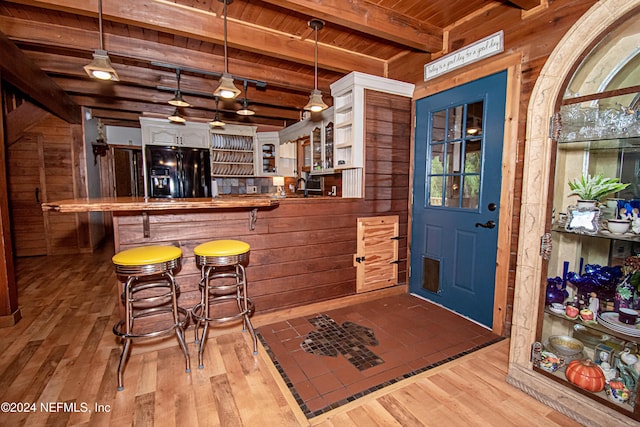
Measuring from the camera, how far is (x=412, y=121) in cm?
326

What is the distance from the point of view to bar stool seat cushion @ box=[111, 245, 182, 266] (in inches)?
70.1

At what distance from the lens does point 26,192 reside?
16.2 feet

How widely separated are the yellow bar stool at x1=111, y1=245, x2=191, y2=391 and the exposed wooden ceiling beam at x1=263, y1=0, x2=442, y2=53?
6.33 feet

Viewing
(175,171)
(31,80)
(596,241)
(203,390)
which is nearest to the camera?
(596,241)

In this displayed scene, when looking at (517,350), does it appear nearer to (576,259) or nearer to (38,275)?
(576,259)

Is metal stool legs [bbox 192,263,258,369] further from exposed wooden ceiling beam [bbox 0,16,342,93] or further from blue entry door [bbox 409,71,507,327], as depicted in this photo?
exposed wooden ceiling beam [bbox 0,16,342,93]

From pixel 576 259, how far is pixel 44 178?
7143 millimetres

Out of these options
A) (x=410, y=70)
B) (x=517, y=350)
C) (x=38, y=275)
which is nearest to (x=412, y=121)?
(x=410, y=70)

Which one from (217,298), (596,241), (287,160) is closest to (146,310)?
(217,298)

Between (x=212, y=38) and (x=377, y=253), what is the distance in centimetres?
265

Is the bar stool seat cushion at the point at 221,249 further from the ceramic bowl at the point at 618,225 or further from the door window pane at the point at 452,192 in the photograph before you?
the ceramic bowl at the point at 618,225

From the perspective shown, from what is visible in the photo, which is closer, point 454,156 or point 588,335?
point 588,335

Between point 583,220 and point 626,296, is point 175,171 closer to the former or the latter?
point 583,220

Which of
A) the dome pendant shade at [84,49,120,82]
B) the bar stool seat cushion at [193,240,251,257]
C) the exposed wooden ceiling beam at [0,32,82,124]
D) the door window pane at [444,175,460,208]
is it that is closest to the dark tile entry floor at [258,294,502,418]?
the bar stool seat cushion at [193,240,251,257]
